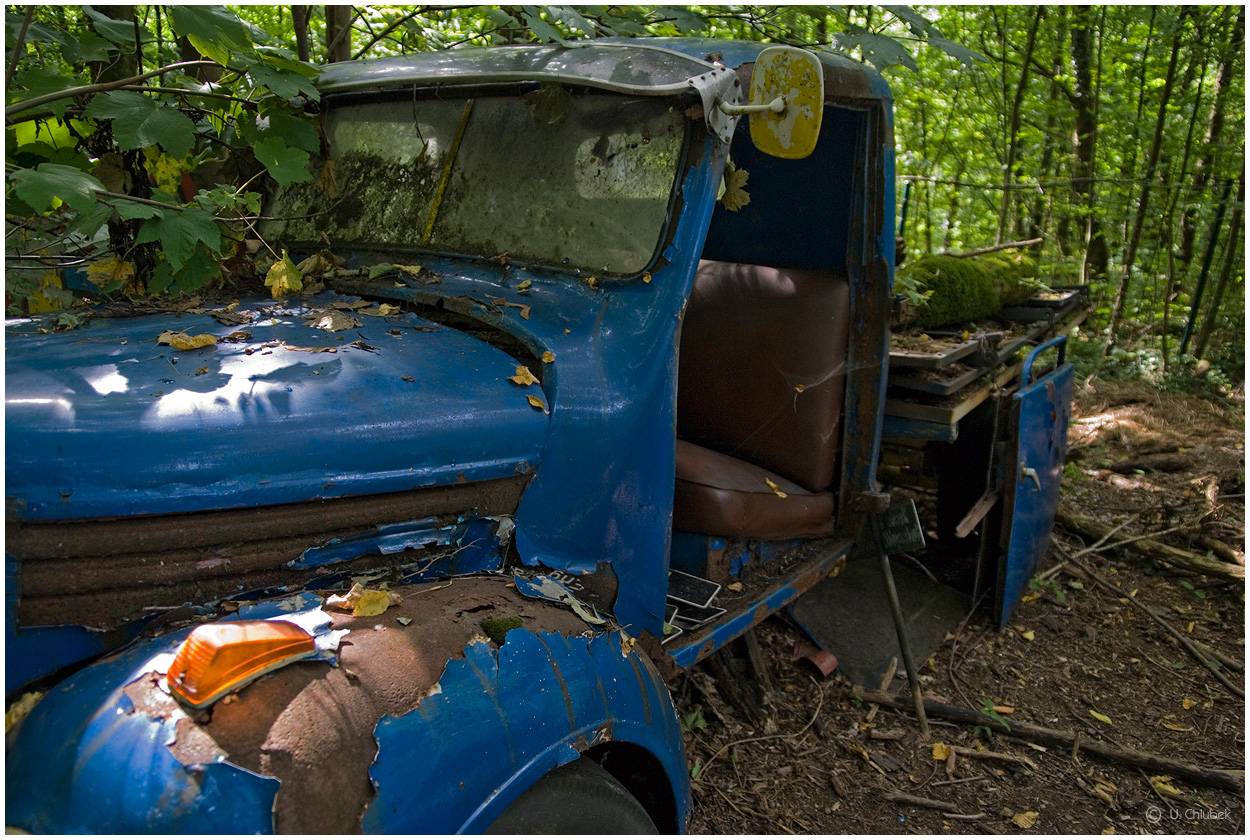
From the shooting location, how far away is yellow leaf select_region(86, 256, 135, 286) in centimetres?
231

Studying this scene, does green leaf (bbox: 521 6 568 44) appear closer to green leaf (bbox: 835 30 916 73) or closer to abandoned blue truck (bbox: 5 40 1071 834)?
abandoned blue truck (bbox: 5 40 1071 834)

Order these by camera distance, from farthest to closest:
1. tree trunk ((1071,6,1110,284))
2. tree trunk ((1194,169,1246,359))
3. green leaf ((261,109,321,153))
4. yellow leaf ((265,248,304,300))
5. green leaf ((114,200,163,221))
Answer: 1. tree trunk ((1071,6,1110,284))
2. tree trunk ((1194,169,1246,359))
3. green leaf ((261,109,321,153))
4. yellow leaf ((265,248,304,300))
5. green leaf ((114,200,163,221))

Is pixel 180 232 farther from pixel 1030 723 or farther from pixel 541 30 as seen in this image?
pixel 1030 723

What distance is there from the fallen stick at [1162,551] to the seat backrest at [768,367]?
98.2 inches

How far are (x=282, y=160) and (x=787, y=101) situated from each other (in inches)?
52.2

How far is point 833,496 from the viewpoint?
3.14 m

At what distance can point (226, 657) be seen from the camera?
136 centimetres

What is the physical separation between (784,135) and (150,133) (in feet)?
4.93

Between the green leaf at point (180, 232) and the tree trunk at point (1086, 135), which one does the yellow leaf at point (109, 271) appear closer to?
the green leaf at point (180, 232)

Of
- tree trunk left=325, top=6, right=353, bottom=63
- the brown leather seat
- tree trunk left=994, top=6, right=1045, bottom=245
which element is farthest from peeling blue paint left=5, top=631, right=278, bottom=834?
tree trunk left=994, top=6, right=1045, bottom=245

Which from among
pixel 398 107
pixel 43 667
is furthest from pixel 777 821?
pixel 398 107

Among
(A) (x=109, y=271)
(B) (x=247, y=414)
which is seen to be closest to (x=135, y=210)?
(A) (x=109, y=271)

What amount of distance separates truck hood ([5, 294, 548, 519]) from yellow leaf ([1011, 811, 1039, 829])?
2.07 meters

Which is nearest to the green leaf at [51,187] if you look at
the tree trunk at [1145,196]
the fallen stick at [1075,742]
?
the fallen stick at [1075,742]
